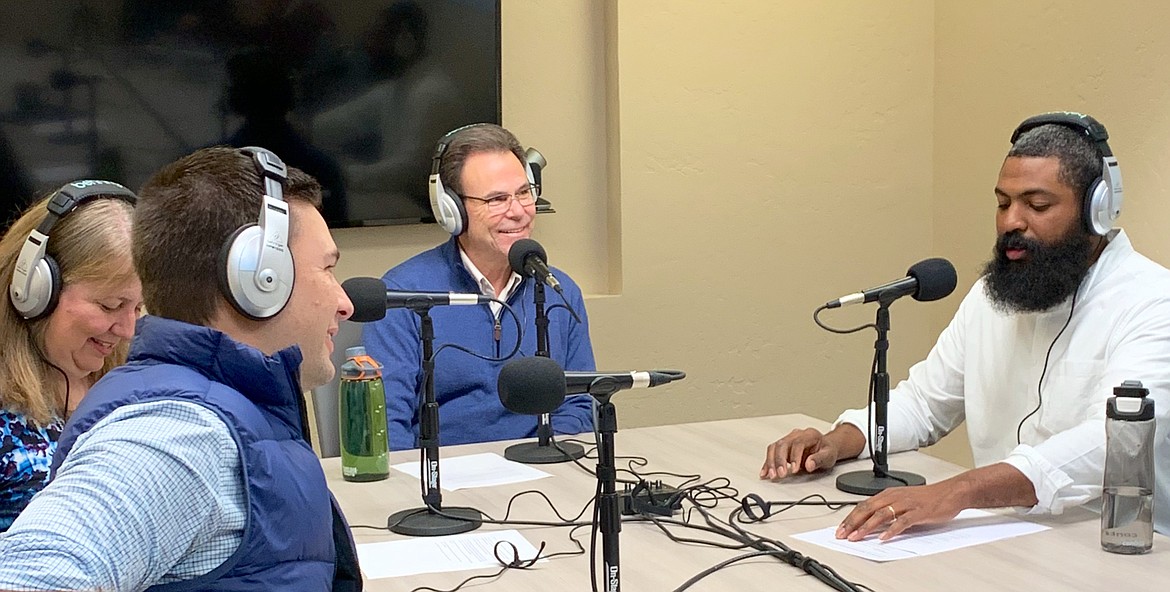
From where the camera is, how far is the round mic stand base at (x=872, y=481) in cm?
220

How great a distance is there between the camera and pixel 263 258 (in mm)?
1354

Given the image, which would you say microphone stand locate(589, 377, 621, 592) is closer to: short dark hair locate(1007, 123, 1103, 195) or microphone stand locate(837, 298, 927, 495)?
microphone stand locate(837, 298, 927, 495)

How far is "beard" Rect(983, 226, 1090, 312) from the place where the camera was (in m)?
2.42

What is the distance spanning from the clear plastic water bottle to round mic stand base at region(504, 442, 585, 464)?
110cm

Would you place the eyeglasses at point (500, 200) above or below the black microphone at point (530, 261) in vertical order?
above

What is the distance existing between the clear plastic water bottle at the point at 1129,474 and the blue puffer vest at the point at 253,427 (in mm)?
1214

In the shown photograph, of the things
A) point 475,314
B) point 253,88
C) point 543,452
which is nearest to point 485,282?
point 475,314

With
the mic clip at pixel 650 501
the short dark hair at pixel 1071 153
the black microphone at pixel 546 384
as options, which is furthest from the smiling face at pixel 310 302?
the short dark hair at pixel 1071 153

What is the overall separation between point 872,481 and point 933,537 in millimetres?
341

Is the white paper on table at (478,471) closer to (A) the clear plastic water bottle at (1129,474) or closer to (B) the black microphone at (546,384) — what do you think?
(B) the black microphone at (546,384)

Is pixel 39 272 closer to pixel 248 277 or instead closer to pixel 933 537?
pixel 248 277

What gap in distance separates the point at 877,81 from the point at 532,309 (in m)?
1.89

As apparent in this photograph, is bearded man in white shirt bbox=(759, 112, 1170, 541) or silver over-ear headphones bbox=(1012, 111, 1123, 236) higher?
silver over-ear headphones bbox=(1012, 111, 1123, 236)

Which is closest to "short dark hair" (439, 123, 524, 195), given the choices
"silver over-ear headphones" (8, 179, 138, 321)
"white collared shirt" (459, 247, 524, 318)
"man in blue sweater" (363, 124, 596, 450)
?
"man in blue sweater" (363, 124, 596, 450)
